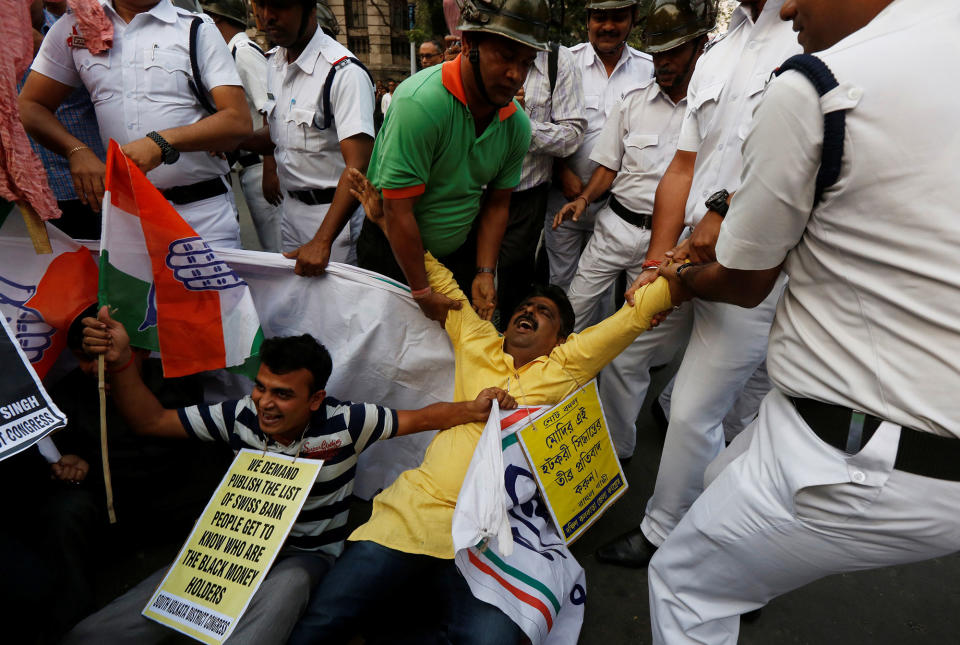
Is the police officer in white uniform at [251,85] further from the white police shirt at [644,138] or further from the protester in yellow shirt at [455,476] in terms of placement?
the white police shirt at [644,138]

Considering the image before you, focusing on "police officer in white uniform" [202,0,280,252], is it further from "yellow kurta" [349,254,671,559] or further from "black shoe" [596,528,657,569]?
"black shoe" [596,528,657,569]

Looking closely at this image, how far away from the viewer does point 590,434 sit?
88.8 inches

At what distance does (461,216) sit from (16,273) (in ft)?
5.18

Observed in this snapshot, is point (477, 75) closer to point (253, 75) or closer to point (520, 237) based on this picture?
point (520, 237)

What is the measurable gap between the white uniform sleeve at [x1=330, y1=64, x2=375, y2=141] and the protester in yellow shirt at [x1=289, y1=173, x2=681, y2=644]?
58 cm

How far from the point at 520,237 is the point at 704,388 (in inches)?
58.6

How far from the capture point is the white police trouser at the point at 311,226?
301 centimetres

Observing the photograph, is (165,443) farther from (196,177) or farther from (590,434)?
(590,434)

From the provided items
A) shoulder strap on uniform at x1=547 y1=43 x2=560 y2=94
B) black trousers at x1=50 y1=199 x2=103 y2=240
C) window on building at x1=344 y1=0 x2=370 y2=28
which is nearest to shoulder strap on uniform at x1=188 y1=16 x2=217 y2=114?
black trousers at x1=50 y1=199 x2=103 y2=240

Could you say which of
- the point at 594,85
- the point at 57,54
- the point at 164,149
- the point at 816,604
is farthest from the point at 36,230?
the point at 816,604

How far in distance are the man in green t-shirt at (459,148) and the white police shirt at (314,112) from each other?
0.56m

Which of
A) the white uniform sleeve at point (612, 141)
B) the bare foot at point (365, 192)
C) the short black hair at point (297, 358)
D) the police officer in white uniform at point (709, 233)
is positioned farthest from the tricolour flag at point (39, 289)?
the white uniform sleeve at point (612, 141)

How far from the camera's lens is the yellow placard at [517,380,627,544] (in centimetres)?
208

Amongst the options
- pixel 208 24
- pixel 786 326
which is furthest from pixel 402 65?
pixel 786 326
